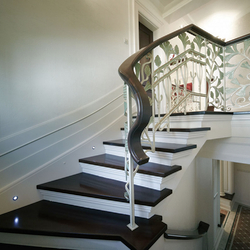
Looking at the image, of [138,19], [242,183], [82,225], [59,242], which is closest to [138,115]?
[82,225]

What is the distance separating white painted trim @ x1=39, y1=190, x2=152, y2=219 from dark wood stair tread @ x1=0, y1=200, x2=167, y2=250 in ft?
0.10

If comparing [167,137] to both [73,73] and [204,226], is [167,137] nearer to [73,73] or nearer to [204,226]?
[73,73]

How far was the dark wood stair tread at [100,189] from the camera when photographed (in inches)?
40.7

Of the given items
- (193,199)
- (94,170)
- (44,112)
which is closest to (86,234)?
(94,170)

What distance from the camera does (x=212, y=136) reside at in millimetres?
1529

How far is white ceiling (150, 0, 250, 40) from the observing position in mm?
3040

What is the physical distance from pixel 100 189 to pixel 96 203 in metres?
0.11

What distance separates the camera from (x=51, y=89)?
5.09 ft

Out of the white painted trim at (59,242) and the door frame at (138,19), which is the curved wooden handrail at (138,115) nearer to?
the white painted trim at (59,242)

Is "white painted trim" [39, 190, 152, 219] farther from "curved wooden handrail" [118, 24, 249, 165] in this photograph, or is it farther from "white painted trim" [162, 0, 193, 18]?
"white painted trim" [162, 0, 193, 18]

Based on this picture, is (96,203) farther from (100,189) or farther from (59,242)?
(59,242)

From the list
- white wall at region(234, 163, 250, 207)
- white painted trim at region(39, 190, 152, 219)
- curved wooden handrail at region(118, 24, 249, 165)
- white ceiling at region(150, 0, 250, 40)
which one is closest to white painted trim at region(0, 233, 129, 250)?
white painted trim at region(39, 190, 152, 219)

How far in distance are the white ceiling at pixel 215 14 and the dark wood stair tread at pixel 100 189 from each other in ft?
11.4

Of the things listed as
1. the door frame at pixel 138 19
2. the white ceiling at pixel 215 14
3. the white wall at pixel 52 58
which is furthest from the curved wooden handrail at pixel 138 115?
the white ceiling at pixel 215 14
